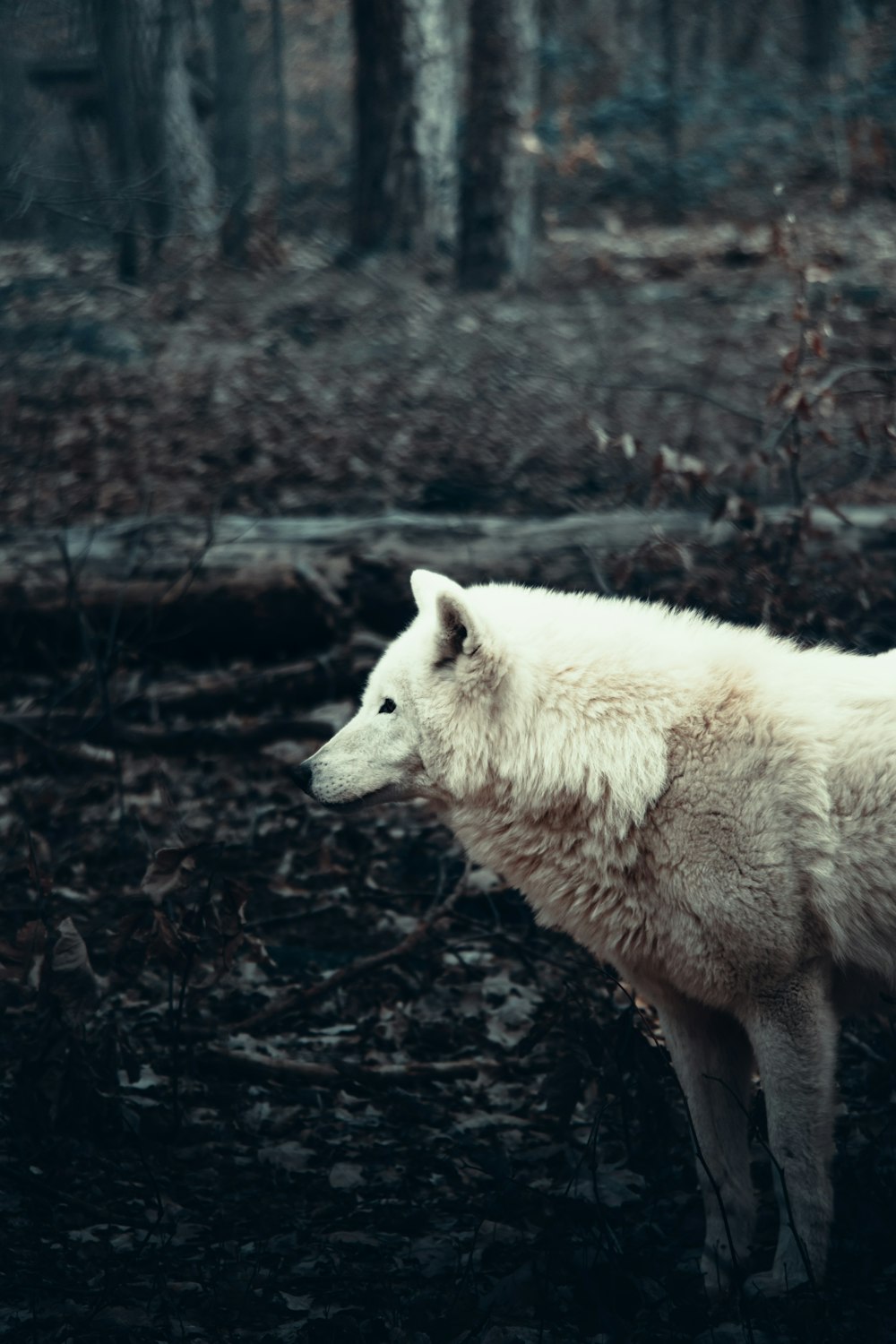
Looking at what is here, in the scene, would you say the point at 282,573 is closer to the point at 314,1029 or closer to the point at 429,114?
the point at 314,1029

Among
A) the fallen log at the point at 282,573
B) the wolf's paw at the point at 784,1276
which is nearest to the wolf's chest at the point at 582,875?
the wolf's paw at the point at 784,1276

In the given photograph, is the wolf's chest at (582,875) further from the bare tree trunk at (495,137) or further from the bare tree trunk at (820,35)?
the bare tree trunk at (820,35)

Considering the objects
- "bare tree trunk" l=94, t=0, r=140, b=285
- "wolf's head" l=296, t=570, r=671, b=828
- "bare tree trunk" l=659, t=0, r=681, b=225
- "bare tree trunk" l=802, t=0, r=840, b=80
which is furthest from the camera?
"bare tree trunk" l=802, t=0, r=840, b=80

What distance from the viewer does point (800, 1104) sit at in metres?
2.75

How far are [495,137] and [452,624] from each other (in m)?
9.67

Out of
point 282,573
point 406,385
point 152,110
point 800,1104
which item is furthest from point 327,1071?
point 152,110

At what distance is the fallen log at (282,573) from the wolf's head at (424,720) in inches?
95.2

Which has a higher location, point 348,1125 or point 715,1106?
point 715,1106

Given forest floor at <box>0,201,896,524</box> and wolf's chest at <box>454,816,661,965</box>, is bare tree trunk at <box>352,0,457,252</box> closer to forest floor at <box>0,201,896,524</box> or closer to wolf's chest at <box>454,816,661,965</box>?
forest floor at <box>0,201,896,524</box>

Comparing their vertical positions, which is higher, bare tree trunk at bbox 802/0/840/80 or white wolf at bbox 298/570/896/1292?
bare tree trunk at bbox 802/0/840/80

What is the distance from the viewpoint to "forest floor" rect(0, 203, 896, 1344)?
289 cm

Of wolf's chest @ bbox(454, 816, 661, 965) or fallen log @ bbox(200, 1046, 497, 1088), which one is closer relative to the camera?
wolf's chest @ bbox(454, 816, 661, 965)

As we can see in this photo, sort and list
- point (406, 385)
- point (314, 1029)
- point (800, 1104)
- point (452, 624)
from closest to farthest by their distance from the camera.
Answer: point (800, 1104) < point (452, 624) < point (314, 1029) < point (406, 385)

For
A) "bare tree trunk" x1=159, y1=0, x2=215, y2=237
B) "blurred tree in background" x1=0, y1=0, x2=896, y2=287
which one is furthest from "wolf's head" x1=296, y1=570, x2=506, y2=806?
"bare tree trunk" x1=159, y1=0, x2=215, y2=237
